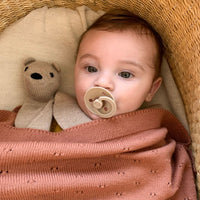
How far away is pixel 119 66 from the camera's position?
1069mm

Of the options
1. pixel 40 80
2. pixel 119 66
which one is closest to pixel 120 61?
pixel 119 66

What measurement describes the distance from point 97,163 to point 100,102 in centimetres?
20

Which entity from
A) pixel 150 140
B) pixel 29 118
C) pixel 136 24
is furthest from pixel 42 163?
pixel 136 24

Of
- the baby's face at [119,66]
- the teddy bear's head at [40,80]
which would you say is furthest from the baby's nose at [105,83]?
the teddy bear's head at [40,80]

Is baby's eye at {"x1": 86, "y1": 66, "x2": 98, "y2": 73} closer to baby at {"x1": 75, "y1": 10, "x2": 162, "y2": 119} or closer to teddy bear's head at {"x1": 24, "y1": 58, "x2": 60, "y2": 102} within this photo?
baby at {"x1": 75, "y1": 10, "x2": 162, "y2": 119}

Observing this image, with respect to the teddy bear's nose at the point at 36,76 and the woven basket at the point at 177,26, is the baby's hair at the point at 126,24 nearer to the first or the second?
the woven basket at the point at 177,26

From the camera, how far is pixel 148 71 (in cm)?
112

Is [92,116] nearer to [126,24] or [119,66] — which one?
[119,66]

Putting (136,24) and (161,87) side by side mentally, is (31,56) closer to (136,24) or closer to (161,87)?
(136,24)

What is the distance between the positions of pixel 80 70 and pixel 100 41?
0.43 ft

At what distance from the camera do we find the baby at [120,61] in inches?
41.8

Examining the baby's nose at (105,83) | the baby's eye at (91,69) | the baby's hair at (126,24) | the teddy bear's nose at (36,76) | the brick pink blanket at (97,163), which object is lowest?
the brick pink blanket at (97,163)

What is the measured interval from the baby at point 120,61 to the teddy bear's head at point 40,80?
0.12m

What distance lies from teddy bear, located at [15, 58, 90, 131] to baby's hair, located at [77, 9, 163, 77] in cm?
23
